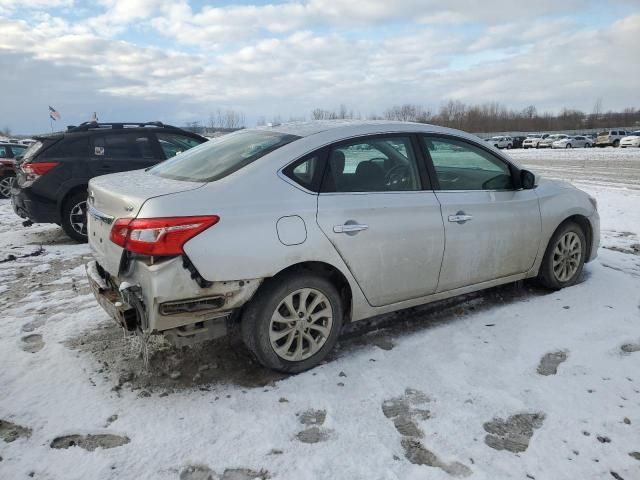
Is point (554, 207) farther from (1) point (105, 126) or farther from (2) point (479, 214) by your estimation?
(1) point (105, 126)

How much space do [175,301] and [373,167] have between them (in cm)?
170

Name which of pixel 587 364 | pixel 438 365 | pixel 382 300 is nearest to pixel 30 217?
pixel 382 300

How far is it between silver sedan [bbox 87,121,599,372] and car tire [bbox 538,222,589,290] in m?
0.31

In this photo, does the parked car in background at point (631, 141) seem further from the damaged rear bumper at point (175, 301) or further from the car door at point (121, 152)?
the damaged rear bumper at point (175, 301)

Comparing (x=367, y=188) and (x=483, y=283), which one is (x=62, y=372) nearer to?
(x=367, y=188)

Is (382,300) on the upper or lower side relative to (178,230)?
lower

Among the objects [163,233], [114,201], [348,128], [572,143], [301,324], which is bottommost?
[301,324]

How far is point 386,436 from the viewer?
2660 millimetres

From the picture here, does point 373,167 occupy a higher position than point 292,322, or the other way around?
point 373,167

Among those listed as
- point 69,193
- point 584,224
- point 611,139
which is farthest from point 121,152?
point 611,139

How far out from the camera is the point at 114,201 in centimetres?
315

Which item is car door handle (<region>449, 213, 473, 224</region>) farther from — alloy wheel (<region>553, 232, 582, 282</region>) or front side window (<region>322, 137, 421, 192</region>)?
alloy wheel (<region>553, 232, 582, 282</region>)

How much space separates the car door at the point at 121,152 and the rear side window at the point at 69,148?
0.11m

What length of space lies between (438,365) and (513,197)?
1.73 metres
